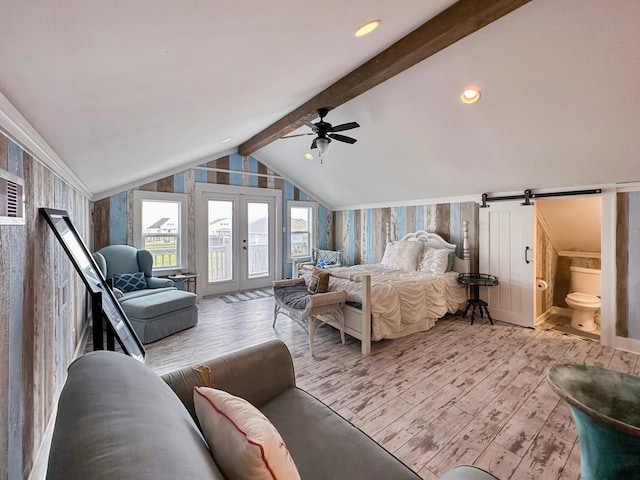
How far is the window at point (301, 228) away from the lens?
686 cm

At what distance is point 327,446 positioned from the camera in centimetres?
124

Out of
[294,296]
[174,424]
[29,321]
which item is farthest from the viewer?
[294,296]

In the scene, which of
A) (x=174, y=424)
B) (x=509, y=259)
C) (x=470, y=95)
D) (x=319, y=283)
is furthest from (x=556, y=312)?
(x=174, y=424)

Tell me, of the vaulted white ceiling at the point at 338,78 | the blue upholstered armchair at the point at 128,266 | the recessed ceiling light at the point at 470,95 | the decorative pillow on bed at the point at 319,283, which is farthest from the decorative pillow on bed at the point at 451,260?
the blue upholstered armchair at the point at 128,266

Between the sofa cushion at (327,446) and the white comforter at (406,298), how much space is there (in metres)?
1.86

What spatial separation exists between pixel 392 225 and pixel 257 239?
2964mm

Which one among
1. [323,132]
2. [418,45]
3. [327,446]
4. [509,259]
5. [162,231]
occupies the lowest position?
[327,446]

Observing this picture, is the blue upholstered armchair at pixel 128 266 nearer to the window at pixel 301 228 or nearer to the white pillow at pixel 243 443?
the window at pixel 301 228

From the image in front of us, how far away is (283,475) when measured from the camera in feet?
2.62

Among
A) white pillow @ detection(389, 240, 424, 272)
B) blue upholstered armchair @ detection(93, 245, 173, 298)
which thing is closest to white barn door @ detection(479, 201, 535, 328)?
white pillow @ detection(389, 240, 424, 272)

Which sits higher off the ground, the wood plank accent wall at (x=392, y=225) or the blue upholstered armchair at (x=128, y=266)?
the wood plank accent wall at (x=392, y=225)

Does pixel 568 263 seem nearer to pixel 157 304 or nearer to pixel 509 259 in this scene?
pixel 509 259

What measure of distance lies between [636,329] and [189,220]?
261 inches

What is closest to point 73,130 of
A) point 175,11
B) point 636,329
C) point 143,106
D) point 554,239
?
point 143,106
